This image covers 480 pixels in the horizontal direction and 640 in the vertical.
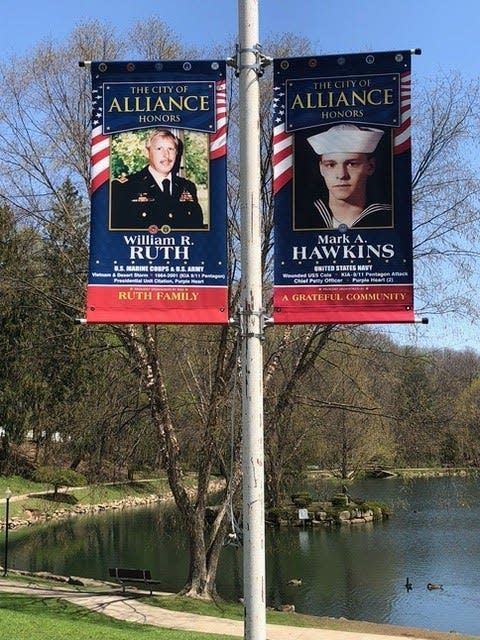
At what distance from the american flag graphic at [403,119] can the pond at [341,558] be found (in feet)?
35.3

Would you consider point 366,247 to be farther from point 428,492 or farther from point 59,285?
point 428,492

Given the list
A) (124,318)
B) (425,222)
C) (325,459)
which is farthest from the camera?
(325,459)

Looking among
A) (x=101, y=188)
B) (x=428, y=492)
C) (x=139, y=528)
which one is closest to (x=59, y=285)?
(x=101, y=188)

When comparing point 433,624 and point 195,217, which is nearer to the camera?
point 195,217

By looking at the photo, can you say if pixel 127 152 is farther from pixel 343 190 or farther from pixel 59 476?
pixel 59 476

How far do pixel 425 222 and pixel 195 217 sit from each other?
999 cm

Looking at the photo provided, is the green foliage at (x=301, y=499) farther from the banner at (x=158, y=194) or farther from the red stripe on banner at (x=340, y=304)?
the banner at (x=158, y=194)

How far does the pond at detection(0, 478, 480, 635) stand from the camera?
18.1 metres

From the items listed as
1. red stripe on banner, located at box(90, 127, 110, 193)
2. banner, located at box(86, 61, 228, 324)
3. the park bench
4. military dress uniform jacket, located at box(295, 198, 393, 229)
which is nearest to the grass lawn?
the park bench

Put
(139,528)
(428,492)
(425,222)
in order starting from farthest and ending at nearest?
1. (428,492)
2. (139,528)
3. (425,222)

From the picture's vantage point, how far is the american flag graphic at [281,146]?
5594mm

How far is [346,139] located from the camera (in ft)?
18.3

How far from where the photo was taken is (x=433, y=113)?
14734 millimetres

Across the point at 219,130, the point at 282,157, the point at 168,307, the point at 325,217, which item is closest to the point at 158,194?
the point at 219,130
